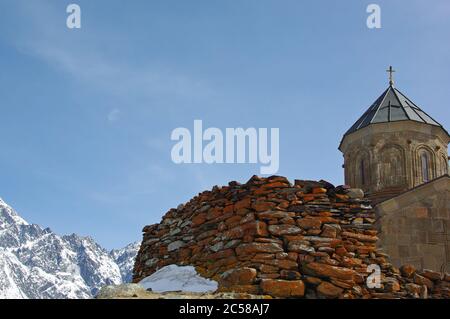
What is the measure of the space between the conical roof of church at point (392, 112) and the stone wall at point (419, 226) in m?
6.02

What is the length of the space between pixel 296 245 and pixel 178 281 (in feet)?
6.42

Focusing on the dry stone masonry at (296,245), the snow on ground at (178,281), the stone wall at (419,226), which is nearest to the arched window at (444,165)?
the stone wall at (419,226)

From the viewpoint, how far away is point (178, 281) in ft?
32.6

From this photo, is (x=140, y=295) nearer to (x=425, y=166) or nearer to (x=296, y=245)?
(x=296, y=245)

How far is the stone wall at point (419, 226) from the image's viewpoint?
520 inches

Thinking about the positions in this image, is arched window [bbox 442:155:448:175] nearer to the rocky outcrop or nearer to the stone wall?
the stone wall

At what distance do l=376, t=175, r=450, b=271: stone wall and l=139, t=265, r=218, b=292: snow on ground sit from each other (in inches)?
192

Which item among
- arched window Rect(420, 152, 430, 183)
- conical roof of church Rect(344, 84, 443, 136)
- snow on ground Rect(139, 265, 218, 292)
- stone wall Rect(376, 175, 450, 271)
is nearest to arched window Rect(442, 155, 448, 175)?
arched window Rect(420, 152, 430, 183)

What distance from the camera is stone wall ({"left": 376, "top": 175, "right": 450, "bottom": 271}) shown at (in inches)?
520

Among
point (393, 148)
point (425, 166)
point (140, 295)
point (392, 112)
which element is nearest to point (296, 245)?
point (140, 295)

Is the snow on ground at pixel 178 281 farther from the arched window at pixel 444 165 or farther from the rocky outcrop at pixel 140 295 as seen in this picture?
the arched window at pixel 444 165

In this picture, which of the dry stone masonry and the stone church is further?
the stone church

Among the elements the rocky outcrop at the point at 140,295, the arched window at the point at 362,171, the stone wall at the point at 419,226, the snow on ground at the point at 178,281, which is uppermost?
the arched window at the point at 362,171

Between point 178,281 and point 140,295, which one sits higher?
point 178,281
